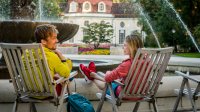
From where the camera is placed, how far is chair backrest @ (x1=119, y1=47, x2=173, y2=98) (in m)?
4.70

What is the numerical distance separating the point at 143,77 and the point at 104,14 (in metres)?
72.5

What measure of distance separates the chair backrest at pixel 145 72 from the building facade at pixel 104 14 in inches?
2782

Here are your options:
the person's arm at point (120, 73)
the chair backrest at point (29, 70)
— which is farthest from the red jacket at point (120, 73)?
the chair backrest at point (29, 70)

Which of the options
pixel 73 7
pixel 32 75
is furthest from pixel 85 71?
pixel 73 7

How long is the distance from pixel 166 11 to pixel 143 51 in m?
38.5

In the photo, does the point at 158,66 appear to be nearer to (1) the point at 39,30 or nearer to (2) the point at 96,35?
(1) the point at 39,30

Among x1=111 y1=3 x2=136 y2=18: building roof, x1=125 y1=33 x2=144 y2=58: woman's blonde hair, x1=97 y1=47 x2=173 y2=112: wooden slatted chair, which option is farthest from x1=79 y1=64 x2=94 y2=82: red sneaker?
x1=111 y1=3 x2=136 y2=18: building roof

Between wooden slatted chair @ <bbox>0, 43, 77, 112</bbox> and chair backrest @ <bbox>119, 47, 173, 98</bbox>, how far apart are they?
703 millimetres

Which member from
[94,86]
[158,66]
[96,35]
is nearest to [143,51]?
[158,66]

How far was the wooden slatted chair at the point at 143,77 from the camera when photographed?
4.72m

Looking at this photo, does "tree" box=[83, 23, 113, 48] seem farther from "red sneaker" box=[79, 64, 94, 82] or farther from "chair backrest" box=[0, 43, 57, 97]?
"chair backrest" box=[0, 43, 57, 97]

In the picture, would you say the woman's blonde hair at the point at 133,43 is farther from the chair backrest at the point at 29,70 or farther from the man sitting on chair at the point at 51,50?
the chair backrest at the point at 29,70

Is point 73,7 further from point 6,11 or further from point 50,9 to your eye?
point 6,11

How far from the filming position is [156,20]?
44.6 meters
